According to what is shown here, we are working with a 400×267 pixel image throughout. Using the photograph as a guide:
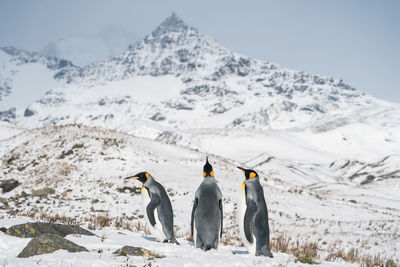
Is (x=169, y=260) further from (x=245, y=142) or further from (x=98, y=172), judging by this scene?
(x=245, y=142)

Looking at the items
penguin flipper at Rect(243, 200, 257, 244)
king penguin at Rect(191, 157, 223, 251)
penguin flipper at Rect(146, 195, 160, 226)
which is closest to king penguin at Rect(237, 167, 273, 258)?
penguin flipper at Rect(243, 200, 257, 244)

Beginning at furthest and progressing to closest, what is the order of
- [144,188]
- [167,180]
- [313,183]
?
1. [313,183]
2. [167,180]
3. [144,188]

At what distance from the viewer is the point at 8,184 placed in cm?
2370

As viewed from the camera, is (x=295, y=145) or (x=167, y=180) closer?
(x=167, y=180)

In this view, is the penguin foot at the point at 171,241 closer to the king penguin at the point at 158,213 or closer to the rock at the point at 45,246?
the king penguin at the point at 158,213

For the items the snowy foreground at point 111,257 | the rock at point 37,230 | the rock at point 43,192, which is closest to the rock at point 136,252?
the snowy foreground at point 111,257

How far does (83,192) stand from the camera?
22.8 meters

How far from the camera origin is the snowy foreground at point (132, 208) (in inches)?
277

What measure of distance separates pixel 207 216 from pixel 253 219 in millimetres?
1179

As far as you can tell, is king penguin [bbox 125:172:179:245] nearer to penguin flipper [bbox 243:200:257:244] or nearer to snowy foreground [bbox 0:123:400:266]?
snowy foreground [bbox 0:123:400:266]

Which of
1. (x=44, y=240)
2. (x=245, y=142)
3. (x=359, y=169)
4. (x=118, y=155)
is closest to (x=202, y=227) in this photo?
(x=44, y=240)

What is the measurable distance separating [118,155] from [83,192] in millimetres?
8132

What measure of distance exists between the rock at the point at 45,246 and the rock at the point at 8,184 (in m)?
20.3

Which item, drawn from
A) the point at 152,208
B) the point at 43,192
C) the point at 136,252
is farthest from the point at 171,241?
the point at 43,192
